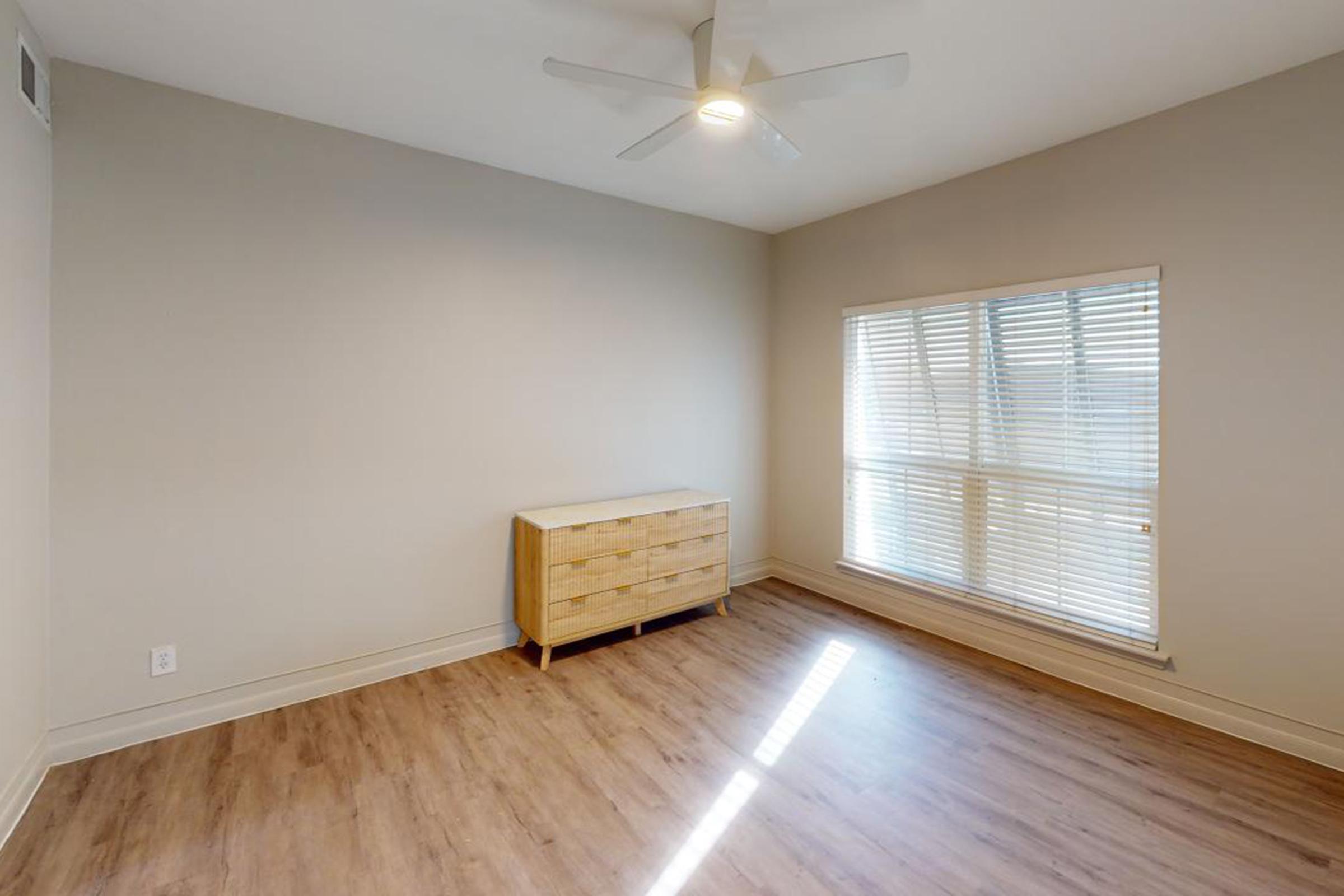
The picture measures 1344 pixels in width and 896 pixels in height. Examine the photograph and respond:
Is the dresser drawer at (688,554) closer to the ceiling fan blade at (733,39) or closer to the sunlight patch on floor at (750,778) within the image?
the sunlight patch on floor at (750,778)

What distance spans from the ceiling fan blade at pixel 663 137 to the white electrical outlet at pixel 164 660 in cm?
276

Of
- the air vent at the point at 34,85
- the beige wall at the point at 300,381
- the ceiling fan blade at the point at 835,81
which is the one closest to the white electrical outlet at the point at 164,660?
the beige wall at the point at 300,381

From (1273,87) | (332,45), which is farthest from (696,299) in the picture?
(1273,87)

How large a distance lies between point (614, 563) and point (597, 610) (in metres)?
0.26

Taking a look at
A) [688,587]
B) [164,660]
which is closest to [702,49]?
Result: [688,587]

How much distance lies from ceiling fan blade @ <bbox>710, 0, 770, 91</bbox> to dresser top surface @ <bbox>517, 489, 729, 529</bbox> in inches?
81.8

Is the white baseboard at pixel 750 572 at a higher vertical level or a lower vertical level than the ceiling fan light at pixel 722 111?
lower

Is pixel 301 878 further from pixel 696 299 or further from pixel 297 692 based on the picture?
pixel 696 299

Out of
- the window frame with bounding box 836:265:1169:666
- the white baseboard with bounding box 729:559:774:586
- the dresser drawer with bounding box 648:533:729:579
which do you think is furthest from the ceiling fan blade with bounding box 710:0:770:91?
the white baseboard with bounding box 729:559:774:586

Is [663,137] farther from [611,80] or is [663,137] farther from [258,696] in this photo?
[258,696]

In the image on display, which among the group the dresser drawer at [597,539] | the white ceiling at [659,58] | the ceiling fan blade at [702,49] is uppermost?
the white ceiling at [659,58]

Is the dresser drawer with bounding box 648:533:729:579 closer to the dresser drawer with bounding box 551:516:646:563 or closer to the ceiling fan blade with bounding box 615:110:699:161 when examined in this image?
the dresser drawer with bounding box 551:516:646:563

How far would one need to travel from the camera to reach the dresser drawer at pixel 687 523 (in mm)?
3352

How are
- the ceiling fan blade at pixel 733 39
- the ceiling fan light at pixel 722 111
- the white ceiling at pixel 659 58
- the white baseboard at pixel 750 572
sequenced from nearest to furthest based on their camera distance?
the ceiling fan blade at pixel 733 39 < the white ceiling at pixel 659 58 < the ceiling fan light at pixel 722 111 < the white baseboard at pixel 750 572
